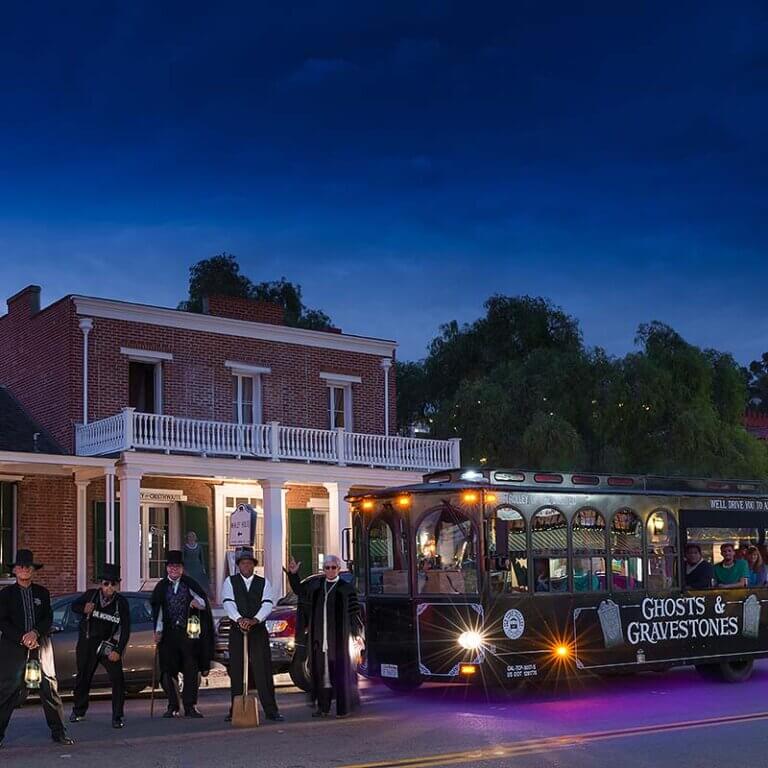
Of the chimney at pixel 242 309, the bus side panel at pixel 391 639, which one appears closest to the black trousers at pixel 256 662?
the bus side panel at pixel 391 639

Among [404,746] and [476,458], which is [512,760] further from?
[476,458]

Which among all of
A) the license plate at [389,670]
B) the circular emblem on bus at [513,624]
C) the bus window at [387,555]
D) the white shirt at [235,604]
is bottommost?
the license plate at [389,670]

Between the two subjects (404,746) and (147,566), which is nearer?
(404,746)

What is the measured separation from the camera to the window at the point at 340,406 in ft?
102

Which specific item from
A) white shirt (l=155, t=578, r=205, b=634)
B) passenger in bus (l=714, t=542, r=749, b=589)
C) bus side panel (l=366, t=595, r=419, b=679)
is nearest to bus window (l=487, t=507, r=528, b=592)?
bus side panel (l=366, t=595, r=419, b=679)

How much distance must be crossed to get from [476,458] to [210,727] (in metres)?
26.1

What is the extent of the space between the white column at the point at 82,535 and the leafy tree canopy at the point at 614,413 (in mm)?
13889

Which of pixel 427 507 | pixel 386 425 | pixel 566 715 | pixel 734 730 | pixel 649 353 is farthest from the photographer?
pixel 649 353

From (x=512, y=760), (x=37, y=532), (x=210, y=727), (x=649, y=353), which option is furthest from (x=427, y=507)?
(x=649, y=353)

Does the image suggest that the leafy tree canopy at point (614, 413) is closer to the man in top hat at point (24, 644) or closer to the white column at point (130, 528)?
the white column at point (130, 528)

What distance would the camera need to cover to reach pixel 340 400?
31.2 meters

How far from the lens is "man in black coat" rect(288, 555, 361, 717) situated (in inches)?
489

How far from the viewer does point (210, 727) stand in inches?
463

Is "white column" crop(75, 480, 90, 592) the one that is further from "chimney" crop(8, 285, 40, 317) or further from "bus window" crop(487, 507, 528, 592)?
"bus window" crop(487, 507, 528, 592)
